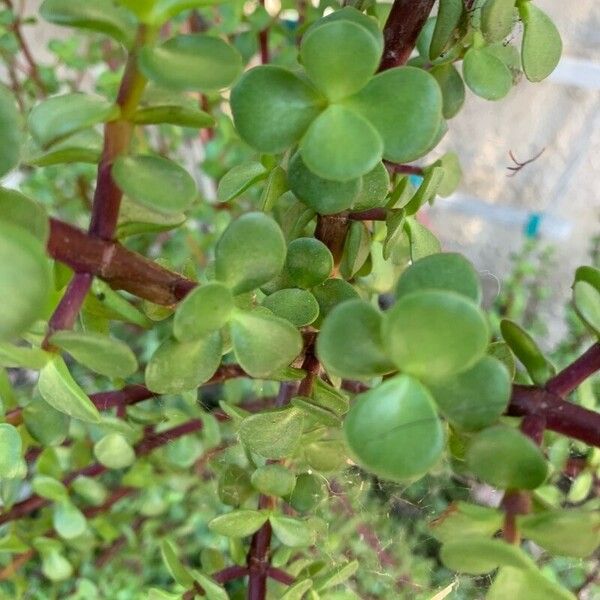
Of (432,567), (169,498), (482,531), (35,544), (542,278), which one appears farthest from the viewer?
(542,278)

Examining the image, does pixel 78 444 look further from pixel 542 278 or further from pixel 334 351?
pixel 542 278

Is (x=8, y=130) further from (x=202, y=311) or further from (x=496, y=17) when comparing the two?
(x=496, y=17)

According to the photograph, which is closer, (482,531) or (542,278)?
(482,531)

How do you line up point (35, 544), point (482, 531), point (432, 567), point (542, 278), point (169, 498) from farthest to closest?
point (542, 278) < point (169, 498) < point (35, 544) < point (432, 567) < point (482, 531)

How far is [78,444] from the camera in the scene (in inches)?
24.7

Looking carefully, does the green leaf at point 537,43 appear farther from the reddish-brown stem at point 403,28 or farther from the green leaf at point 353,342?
the green leaf at point 353,342

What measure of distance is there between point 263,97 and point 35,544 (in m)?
0.48

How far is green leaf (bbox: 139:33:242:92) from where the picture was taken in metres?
0.20

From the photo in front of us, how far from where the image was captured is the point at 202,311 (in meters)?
0.26

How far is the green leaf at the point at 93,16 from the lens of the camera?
0.68 ft

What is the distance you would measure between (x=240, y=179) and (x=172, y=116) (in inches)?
6.6

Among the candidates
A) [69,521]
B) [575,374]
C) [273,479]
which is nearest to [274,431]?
[273,479]

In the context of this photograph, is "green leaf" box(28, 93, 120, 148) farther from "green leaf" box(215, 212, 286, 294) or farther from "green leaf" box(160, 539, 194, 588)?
"green leaf" box(160, 539, 194, 588)

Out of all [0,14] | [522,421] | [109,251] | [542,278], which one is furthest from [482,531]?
[542,278]
